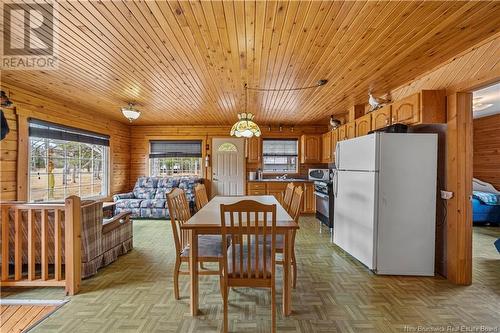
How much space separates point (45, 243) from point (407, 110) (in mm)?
4282

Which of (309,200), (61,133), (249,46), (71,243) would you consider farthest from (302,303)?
(61,133)

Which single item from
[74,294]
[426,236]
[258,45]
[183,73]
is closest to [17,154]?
[74,294]

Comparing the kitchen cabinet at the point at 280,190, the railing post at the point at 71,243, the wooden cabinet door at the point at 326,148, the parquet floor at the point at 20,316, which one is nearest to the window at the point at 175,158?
the kitchen cabinet at the point at 280,190

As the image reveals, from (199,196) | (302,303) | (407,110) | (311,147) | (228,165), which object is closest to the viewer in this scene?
(302,303)

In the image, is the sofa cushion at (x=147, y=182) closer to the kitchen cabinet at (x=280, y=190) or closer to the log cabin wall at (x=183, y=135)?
the log cabin wall at (x=183, y=135)

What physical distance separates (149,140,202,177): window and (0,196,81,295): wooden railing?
4.20 meters

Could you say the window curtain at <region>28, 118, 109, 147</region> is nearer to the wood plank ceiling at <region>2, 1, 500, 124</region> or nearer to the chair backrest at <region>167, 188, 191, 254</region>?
the wood plank ceiling at <region>2, 1, 500, 124</region>

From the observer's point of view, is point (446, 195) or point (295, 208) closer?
point (295, 208)

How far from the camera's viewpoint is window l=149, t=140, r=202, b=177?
6.71 meters

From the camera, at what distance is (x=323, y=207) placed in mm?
4785

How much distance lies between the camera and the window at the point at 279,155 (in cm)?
675

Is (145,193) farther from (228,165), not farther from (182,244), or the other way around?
(182,244)

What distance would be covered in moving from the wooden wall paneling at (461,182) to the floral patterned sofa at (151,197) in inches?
189

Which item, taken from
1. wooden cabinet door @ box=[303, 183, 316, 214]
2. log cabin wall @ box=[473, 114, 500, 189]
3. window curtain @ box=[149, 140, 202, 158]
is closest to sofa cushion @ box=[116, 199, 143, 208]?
window curtain @ box=[149, 140, 202, 158]
